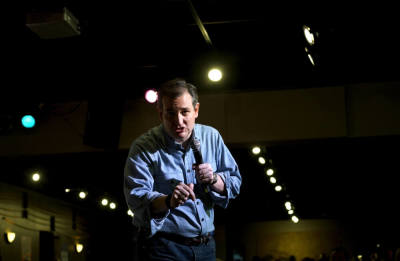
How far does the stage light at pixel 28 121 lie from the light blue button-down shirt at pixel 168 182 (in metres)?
5.38

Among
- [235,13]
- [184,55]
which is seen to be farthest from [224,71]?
[235,13]

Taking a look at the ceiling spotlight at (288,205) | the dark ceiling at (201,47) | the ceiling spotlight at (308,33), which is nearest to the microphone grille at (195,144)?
the dark ceiling at (201,47)

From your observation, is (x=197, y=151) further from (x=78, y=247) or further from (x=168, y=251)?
(x=78, y=247)

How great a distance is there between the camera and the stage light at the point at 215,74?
661cm

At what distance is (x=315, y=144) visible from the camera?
715 cm

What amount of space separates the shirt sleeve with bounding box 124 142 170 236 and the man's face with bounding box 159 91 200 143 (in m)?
0.14

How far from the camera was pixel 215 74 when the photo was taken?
21.8 ft

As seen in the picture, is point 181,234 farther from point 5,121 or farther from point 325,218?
point 325,218

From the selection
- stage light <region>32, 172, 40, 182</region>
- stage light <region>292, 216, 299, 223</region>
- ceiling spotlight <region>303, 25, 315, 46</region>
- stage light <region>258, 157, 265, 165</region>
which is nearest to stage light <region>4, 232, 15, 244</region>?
stage light <region>32, 172, 40, 182</region>

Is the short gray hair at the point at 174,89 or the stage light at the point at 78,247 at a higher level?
the stage light at the point at 78,247

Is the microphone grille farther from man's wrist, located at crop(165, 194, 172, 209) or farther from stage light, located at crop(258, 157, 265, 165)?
stage light, located at crop(258, 157, 265, 165)

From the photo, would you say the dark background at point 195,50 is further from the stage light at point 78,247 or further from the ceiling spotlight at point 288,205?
the ceiling spotlight at point 288,205

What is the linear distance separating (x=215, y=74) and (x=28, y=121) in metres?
2.60

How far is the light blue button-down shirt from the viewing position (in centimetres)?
210
